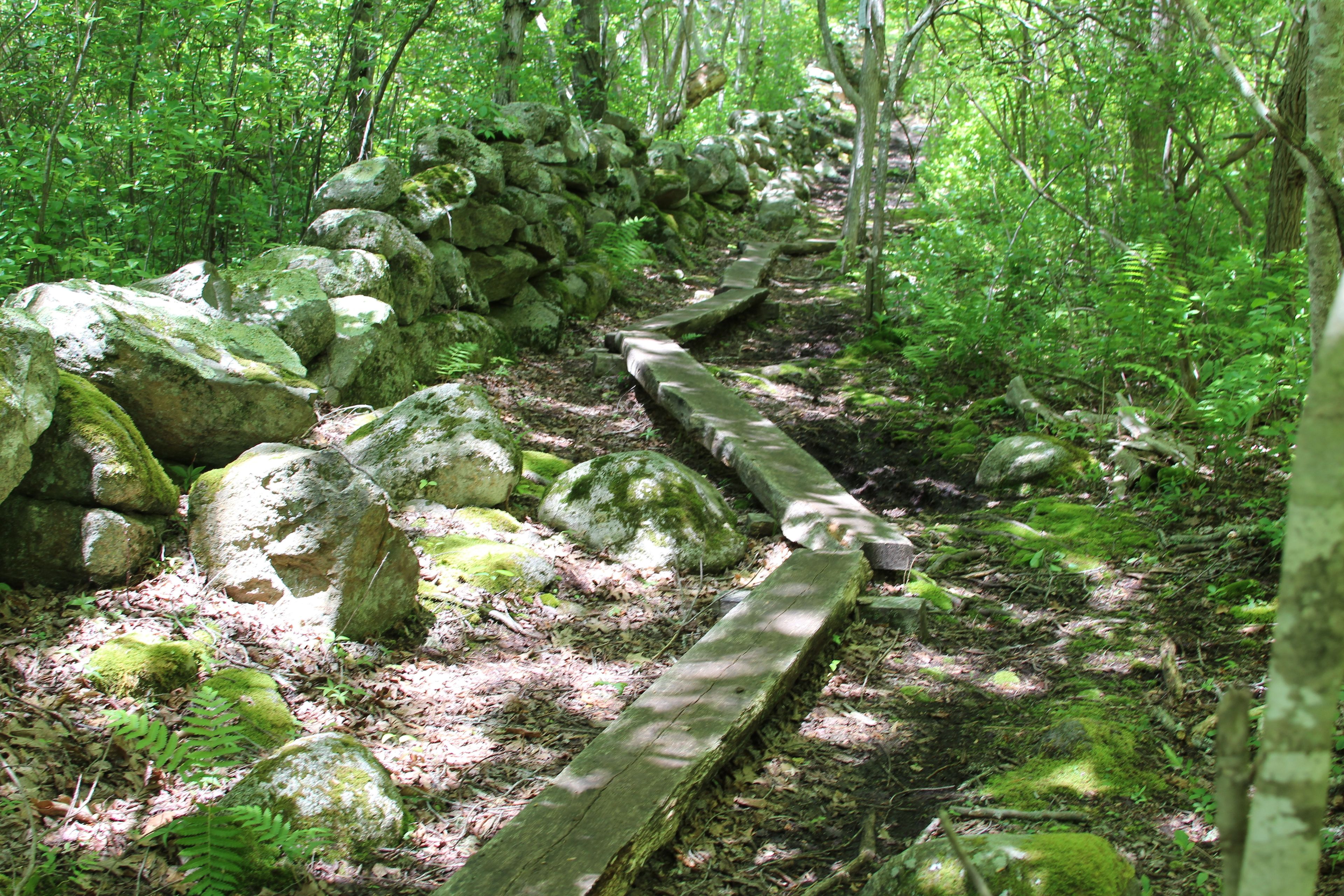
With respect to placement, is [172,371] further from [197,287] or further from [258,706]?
[258,706]

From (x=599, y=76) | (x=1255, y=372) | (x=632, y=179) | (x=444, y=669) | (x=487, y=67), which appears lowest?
(x=444, y=669)

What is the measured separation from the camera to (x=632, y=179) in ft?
41.3

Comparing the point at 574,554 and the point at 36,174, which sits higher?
the point at 36,174

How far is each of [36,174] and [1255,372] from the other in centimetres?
655

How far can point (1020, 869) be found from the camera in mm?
2045

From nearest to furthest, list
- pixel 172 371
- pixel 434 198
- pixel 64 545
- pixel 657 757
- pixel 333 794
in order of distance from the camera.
Answer: 1. pixel 333 794
2. pixel 657 757
3. pixel 64 545
4. pixel 172 371
5. pixel 434 198

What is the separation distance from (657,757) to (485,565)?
5.84 feet

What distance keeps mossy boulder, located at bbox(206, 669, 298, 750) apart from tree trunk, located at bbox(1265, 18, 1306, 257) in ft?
20.1

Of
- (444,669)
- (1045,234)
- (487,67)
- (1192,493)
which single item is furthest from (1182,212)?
(487,67)

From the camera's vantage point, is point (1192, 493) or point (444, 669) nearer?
point (444, 669)

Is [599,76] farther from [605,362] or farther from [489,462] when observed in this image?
[489,462]

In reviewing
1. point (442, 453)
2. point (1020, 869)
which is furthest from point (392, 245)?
point (1020, 869)

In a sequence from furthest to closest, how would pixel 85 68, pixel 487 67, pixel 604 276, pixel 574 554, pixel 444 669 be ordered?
pixel 604 276 → pixel 487 67 → pixel 85 68 → pixel 574 554 → pixel 444 669

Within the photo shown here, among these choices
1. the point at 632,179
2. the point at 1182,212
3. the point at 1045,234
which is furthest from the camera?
the point at 632,179
